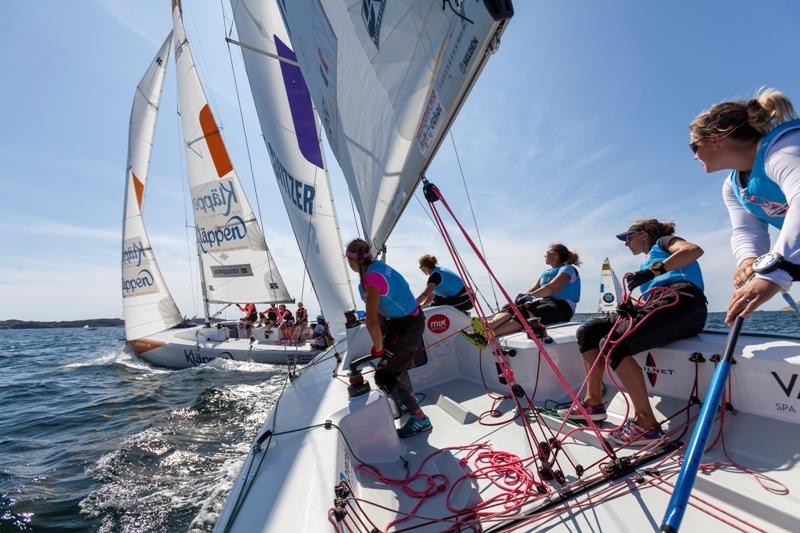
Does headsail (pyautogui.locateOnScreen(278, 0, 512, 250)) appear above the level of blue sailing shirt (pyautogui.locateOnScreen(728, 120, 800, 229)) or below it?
above

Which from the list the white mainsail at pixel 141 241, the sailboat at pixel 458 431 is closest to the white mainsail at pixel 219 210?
the white mainsail at pixel 141 241

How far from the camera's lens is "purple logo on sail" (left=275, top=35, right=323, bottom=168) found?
611cm

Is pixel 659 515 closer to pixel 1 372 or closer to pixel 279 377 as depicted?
pixel 279 377

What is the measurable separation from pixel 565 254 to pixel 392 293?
7.08ft

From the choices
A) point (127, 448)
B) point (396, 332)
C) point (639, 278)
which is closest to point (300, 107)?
point (396, 332)

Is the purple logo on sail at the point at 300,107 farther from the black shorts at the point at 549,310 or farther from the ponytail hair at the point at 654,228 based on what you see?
the ponytail hair at the point at 654,228

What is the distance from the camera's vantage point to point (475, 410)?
2.88m

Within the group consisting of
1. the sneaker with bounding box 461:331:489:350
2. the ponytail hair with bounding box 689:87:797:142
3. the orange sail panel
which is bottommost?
the sneaker with bounding box 461:331:489:350

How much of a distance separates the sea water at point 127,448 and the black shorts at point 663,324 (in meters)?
2.88

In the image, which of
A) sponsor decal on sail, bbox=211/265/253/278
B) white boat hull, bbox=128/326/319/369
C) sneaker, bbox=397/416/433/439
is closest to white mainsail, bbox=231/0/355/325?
white boat hull, bbox=128/326/319/369

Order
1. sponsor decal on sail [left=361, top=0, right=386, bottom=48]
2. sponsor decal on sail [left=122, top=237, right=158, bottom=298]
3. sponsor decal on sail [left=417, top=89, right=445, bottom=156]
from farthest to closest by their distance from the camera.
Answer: sponsor decal on sail [left=122, top=237, right=158, bottom=298], sponsor decal on sail [left=361, top=0, right=386, bottom=48], sponsor decal on sail [left=417, top=89, right=445, bottom=156]

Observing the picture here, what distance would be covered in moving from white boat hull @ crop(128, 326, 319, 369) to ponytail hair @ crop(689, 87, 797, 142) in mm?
8459

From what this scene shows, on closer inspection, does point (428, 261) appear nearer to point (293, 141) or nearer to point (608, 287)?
point (293, 141)

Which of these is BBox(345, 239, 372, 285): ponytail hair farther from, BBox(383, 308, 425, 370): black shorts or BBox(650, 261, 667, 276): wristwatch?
BBox(650, 261, 667, 276): wristwatch
